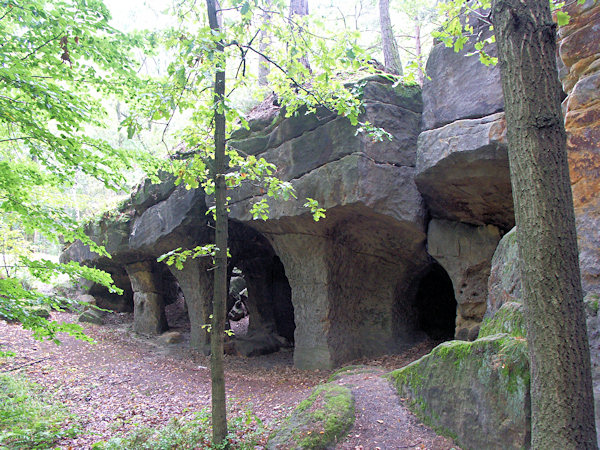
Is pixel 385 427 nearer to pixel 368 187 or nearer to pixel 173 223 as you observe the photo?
pixel 368 187

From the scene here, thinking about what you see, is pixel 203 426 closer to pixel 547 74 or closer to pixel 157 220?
pixel 547 74

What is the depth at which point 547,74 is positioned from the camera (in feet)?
7.95

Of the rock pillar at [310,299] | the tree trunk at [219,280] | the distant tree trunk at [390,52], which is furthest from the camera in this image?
the distant tree trunk at [390,52]

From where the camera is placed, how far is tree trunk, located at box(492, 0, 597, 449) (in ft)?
7.36

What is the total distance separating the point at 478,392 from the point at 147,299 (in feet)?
45.7

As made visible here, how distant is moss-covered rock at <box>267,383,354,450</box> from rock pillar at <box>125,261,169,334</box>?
38.6ft

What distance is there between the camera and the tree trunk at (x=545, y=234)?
7.36 feet

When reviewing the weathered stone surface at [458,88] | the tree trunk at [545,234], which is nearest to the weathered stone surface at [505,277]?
the weathered stone surface at [458,88]

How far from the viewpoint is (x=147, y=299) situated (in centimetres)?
1572

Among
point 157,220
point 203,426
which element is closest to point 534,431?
point 203,426

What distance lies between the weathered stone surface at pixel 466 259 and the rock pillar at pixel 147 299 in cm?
1072

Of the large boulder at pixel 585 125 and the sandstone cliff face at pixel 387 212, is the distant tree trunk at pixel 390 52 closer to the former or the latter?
the sandstone cliff face at pixel 387 212

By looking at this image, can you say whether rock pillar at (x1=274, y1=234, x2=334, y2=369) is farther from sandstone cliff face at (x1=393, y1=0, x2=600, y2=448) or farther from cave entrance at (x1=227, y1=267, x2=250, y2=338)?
cave entrance at (x1=227, y1=267, x2=250, y2=338)

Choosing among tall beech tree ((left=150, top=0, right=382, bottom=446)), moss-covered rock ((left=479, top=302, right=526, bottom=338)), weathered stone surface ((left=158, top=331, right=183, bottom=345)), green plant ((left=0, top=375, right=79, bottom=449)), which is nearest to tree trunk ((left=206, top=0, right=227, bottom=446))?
tall beech tree ((left=150, top=0, right=382, bottom=446))
